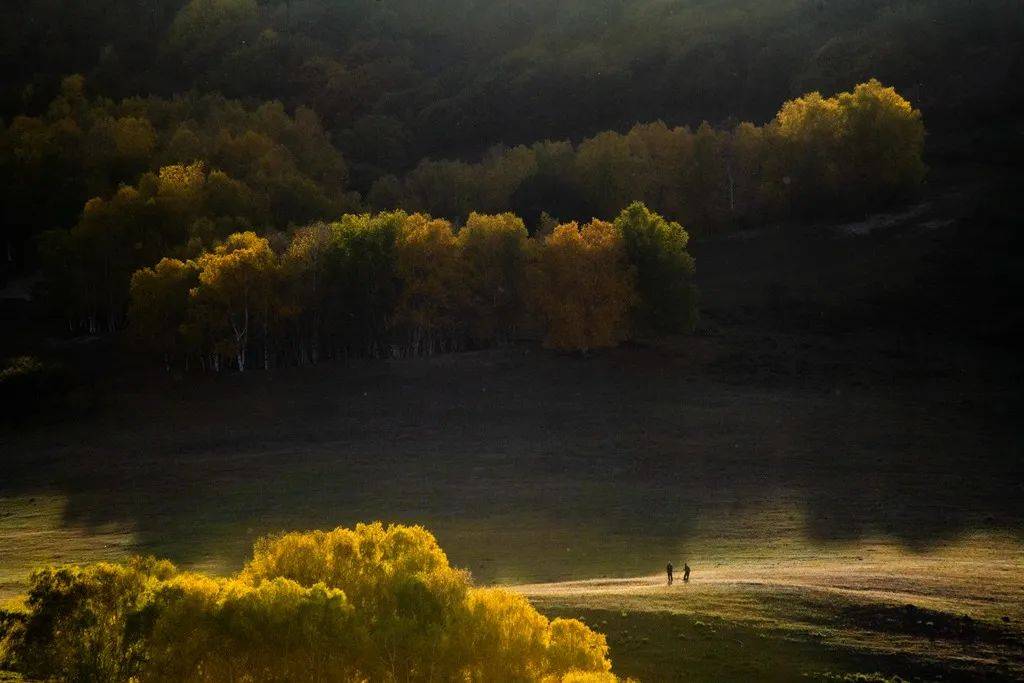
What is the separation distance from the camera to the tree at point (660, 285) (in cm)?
9362

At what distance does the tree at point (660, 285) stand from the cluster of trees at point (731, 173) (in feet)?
95.1

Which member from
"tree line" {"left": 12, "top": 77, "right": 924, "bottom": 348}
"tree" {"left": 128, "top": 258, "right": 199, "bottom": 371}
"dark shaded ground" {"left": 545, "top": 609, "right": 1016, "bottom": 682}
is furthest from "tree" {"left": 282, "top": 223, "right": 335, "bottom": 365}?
"dark shaded ground" {"left": 545, "top": 609, "right": 1016, "bottom": 682}

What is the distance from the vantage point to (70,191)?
129 metres

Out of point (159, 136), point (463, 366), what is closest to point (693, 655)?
point (463, 366)

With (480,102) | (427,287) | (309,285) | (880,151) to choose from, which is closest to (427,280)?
(427,287)

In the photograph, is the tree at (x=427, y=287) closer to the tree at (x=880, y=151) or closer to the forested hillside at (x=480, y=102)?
the forested hillside at (x=480, y=102)

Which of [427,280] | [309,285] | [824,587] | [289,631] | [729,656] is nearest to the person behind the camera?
[289,631]

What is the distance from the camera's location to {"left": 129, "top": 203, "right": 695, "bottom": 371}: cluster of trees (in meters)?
91.8

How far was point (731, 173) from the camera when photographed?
127750 mm

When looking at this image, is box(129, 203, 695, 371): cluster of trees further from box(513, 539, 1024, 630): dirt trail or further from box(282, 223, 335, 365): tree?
box(513, 539, 1024, 630): dirt trail

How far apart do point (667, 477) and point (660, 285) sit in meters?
29.4

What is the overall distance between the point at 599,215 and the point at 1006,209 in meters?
41.3

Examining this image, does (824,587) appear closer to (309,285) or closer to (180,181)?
(309,285)

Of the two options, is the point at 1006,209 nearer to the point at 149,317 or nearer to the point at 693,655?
the point at 149,317
